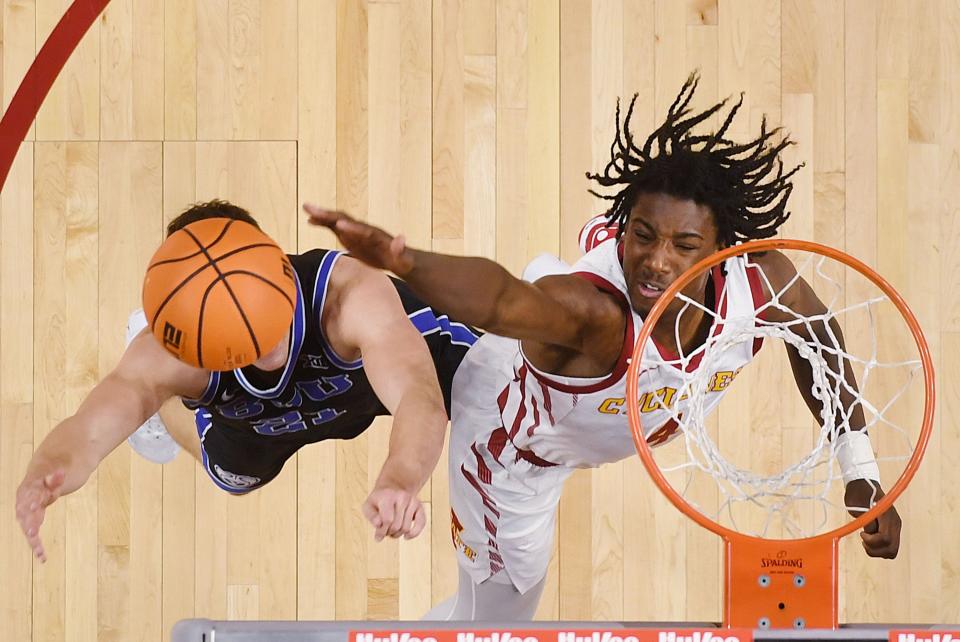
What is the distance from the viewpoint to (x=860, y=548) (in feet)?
11.2

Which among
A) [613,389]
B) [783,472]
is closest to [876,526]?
[783,472]

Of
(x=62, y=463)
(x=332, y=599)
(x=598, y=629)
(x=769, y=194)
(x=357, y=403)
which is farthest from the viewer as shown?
(x=332, y=599)

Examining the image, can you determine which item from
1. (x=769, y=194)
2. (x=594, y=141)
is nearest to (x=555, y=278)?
(x=769, y=194)

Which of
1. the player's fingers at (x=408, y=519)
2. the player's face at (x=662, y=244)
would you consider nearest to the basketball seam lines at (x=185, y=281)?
the player's fingers at (x=408, y=519)

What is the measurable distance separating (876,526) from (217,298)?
4.45 ft

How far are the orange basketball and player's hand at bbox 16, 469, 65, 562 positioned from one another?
314mm

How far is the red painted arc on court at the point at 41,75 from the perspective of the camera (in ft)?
11.4

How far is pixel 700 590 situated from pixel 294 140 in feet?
6.32

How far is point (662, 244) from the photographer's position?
2.08 metres

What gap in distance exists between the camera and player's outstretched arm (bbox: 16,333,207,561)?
6.31 feet

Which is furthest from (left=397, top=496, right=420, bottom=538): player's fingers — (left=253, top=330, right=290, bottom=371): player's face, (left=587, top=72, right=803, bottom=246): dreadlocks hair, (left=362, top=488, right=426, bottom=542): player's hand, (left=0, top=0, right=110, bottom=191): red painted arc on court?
(left=0, top=0, right=110, bottom=191): red painted arc on court

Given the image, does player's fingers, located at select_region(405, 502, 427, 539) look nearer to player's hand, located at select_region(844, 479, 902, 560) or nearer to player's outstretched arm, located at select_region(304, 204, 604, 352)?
player's outstretched arm, located at select_region(304, 204, 604, 352)

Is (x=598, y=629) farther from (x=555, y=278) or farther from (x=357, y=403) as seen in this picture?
(x=357, y=403)

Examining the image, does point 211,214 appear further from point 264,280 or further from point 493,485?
point 493,485
